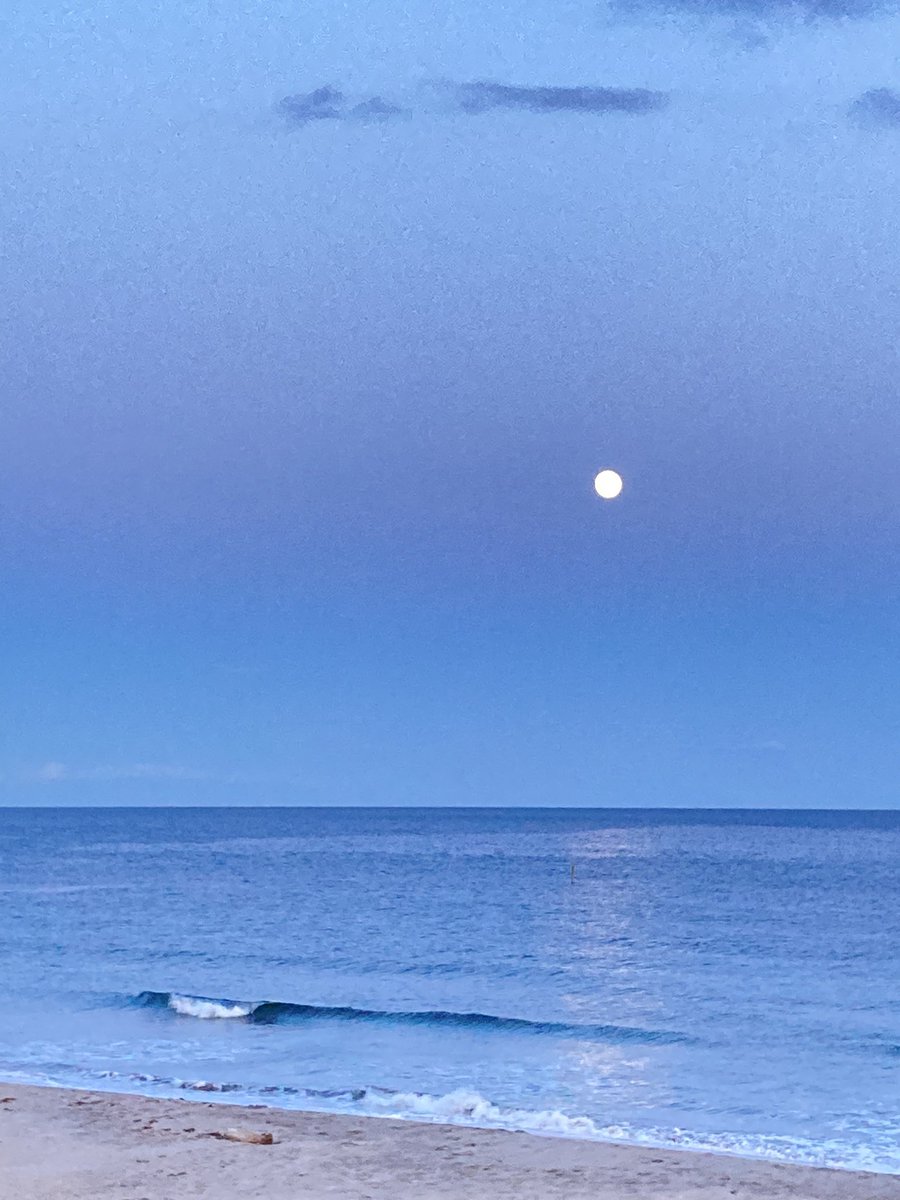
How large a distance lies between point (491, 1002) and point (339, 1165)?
20.9 meters

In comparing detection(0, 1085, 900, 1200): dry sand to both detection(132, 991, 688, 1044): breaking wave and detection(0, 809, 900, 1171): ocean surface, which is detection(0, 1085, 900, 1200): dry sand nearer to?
detection(0, 809, 900, 1171): ocean surface

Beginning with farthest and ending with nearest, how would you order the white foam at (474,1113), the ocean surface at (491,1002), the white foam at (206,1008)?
the white foam at (206,1008) < the ocean surface at (491,1002) < the white foam at (474,1113)

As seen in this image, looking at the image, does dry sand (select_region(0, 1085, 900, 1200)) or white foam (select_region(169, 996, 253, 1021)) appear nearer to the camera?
dry sand (select_region(0, 1085, 900, 1200))

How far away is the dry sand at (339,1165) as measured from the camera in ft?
57.2

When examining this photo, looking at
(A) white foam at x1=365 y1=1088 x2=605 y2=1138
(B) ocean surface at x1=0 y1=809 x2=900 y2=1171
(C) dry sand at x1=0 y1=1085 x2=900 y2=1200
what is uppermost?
(C) dry sand at x1=0 y1=1085 x2=900 y2=1200

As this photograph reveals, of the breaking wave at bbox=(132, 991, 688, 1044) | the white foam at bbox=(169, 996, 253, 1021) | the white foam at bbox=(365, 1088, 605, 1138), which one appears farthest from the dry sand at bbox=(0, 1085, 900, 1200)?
the white foam at bbox=(169, 996, 253, 1021)

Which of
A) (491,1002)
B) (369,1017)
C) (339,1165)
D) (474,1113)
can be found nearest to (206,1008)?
(369,1017)

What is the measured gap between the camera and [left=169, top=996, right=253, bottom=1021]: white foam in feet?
119

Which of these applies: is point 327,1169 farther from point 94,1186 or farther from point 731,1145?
point 731,1145

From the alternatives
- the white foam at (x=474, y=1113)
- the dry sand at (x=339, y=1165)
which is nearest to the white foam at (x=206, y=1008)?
the white foam at (x=474, y=1113)

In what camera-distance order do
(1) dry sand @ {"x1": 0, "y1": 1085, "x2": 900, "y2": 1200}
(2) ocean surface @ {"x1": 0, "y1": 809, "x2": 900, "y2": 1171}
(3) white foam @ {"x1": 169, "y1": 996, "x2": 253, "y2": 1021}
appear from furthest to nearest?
(3) white foam @ {"x1": 169, "y1": 996, "x2": 253, "y2": 1021} → (2) ocean surface @ {"x1": 0, "y1": 809, "x2": 900, "y2": 1171} → (1) dry sand @ {"x1": 0, "y1": 1085, "x2": 900, "y2": 1200}

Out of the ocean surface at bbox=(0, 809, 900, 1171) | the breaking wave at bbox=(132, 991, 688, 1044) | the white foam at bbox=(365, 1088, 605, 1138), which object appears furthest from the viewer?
the breaking wave at bbox=(132, 991, 688, 1044)

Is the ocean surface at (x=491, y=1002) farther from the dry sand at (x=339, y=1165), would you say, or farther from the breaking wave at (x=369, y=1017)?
the dry sand at (x=339, y=1165)

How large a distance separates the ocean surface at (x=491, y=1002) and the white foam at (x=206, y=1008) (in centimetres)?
10
